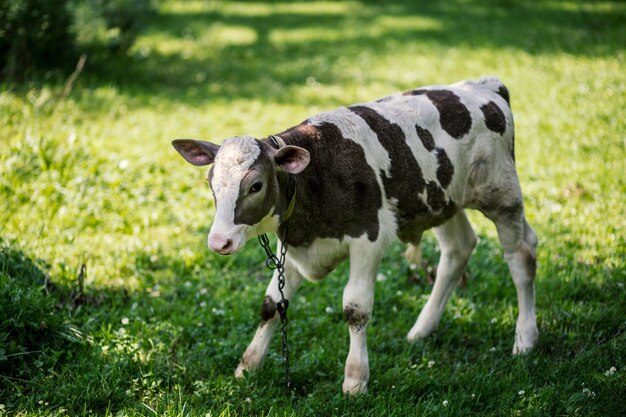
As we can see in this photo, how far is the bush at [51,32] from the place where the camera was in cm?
1002

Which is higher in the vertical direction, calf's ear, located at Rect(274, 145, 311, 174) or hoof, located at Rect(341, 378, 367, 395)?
calf's ear, located at Rect(274, 145, 311, 174)

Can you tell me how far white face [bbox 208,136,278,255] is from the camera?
3.61 metres

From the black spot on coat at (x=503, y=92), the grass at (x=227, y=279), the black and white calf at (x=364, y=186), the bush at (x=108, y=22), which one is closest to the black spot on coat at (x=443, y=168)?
the black and white calf at (x=364, y=186)

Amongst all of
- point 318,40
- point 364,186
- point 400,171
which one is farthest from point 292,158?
point 318,40

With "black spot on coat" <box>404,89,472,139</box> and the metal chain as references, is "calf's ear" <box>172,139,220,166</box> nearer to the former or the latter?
the metal chain

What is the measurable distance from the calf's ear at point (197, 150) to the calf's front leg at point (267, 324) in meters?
0.95

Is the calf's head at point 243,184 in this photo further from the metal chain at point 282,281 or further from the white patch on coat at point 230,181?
the metal chain at point 282,281

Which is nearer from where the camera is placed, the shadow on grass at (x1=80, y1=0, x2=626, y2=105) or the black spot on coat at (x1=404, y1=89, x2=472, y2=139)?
the black spot on coat at (x1=404, y1=89, x2=472, y2=139)

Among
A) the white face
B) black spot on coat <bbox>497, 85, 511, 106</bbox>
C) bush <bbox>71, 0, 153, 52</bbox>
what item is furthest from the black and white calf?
bush <bbox>71, 0, 153, 52</bbox>

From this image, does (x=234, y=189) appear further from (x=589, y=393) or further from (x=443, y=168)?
(x=589, y=393)

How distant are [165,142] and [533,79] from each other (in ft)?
21.7

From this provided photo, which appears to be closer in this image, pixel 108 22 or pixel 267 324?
pixel 267 324

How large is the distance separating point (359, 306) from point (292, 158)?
1064 mm

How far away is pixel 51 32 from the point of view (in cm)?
1058
